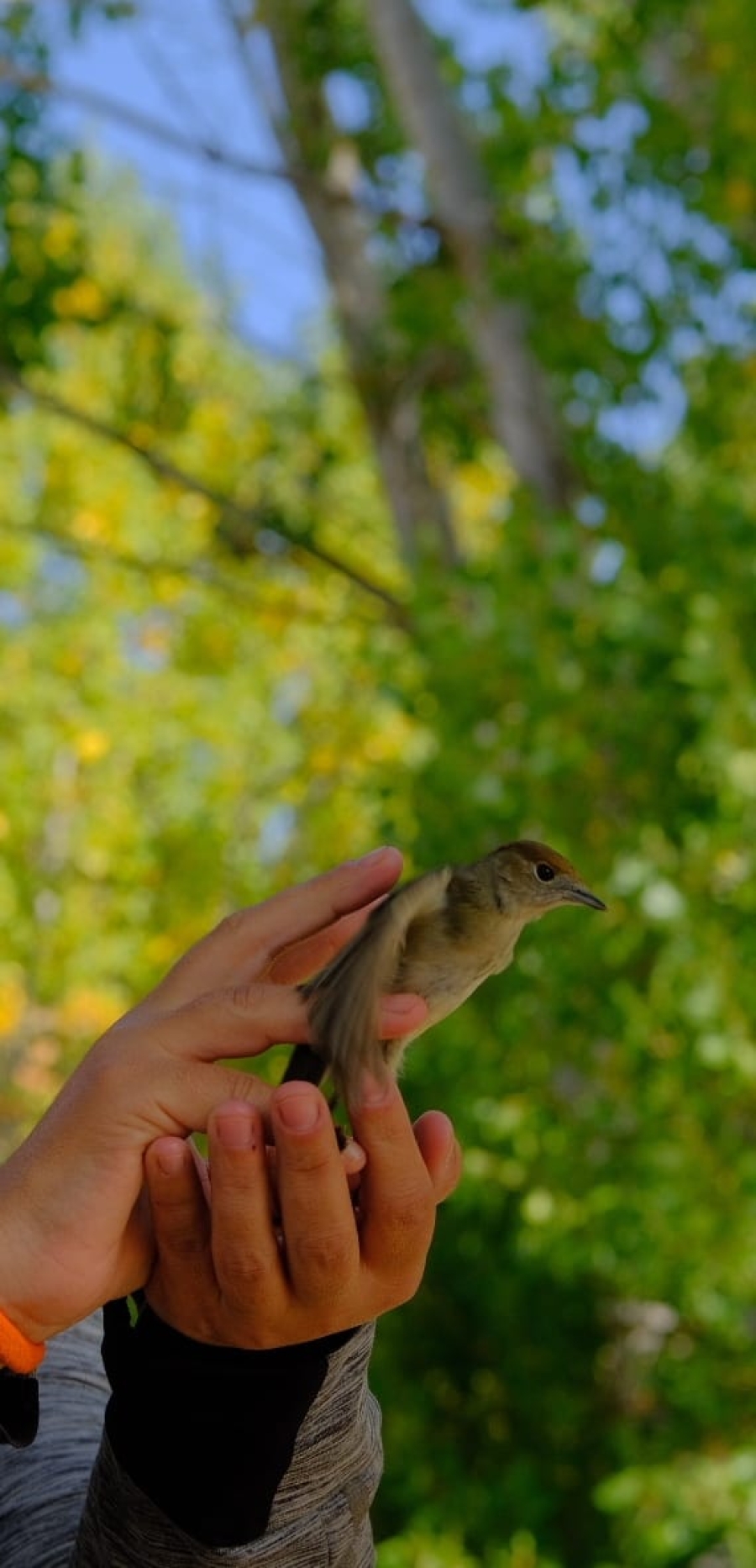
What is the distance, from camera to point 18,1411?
4.29ft

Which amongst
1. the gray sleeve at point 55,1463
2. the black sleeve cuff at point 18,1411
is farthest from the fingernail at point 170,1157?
the gray sleeve at point 55,1463

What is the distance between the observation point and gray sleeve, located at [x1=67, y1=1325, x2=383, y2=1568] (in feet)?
4.35

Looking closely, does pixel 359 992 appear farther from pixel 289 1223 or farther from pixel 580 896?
pixel 580 896

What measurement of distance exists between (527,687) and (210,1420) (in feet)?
10.0

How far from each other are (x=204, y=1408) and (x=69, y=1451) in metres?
0.44

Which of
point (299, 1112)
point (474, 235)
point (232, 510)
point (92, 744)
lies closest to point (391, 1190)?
point (299, 1112)

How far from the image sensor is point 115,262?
47.4ft

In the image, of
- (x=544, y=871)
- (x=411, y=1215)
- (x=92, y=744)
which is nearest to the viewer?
(x=411, y=1215)

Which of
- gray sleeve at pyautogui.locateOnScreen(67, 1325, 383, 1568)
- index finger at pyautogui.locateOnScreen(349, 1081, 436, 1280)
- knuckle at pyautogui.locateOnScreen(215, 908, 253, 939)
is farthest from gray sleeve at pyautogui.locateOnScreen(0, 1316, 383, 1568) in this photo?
knuckle at pyautogui.locateOnScreen(215, 908, 253, 939)

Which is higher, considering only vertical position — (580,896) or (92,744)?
(92,744)

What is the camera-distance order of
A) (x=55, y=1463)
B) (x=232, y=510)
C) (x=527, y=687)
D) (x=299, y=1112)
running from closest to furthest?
(x=299, y=1112) → (x=55, y=1463) → (x=527, y=687) → (x=232, y=510)

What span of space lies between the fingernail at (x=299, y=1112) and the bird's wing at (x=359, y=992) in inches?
2.5

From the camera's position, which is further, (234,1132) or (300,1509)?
(300,1509)

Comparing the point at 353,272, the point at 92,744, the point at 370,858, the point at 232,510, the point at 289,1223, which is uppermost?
the point at 353,272
